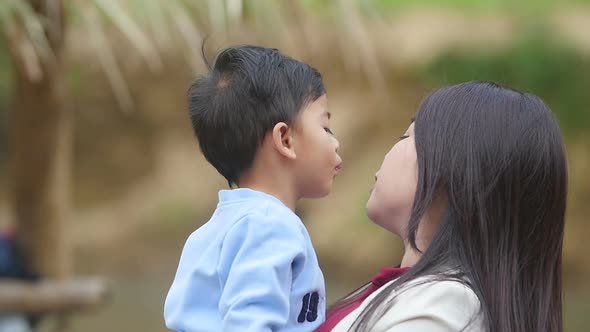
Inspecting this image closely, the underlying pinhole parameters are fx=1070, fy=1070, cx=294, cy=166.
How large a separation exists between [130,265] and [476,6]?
2152 millimetres

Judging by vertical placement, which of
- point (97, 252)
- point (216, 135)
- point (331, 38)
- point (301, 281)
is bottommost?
point (97, 252)

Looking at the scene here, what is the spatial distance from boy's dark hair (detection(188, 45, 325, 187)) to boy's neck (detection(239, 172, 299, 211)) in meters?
0.01

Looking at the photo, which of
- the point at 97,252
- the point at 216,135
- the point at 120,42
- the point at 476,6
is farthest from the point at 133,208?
the point at 216,135

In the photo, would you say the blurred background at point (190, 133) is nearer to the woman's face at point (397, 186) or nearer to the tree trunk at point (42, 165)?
the tree trunk at point (42, 165)

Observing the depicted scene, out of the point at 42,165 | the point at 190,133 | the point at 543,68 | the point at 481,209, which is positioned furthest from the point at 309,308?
the point at 190,133

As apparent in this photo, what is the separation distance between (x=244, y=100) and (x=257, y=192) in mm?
96

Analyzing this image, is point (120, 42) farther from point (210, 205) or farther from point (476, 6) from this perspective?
point (476, 6)

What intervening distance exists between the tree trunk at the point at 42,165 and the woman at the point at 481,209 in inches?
71.4

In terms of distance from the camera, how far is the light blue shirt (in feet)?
3.28

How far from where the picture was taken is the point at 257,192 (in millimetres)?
1097

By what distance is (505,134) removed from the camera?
1017 millimetres

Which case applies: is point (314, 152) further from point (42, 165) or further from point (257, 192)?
point (42, 165)

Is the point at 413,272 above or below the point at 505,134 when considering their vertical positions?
below

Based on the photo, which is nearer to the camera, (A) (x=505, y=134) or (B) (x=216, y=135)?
(A) (x=505, y=134)
